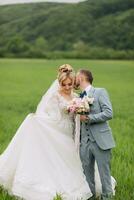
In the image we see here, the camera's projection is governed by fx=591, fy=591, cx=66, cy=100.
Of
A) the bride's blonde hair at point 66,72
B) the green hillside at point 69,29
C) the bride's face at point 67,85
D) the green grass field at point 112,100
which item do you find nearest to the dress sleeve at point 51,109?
the bride's face at point 67,85

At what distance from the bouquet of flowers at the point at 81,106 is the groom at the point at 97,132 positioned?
0.22 ft

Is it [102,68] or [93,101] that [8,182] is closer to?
[93,101]

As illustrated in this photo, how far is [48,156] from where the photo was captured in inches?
262

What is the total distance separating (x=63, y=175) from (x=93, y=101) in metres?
0.95

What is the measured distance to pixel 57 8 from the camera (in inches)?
3209

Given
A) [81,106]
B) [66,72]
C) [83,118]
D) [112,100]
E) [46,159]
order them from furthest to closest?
[112,100]
[46,159]
[66,72]
[83,118]
[81,106]

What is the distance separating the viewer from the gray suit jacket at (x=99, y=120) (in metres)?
6.21

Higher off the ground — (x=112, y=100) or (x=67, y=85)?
(x=67, y=85)

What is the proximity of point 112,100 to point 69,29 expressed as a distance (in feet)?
167

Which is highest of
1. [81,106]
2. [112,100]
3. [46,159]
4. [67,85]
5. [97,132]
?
[67,85]

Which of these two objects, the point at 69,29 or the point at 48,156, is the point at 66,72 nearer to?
the point at 48,156

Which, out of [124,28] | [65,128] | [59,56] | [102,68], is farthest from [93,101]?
[124,28]

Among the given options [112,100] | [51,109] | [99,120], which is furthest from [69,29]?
[99,120]

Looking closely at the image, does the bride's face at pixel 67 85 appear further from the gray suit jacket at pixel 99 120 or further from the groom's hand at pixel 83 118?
the groom's hand at pixel 83 118
